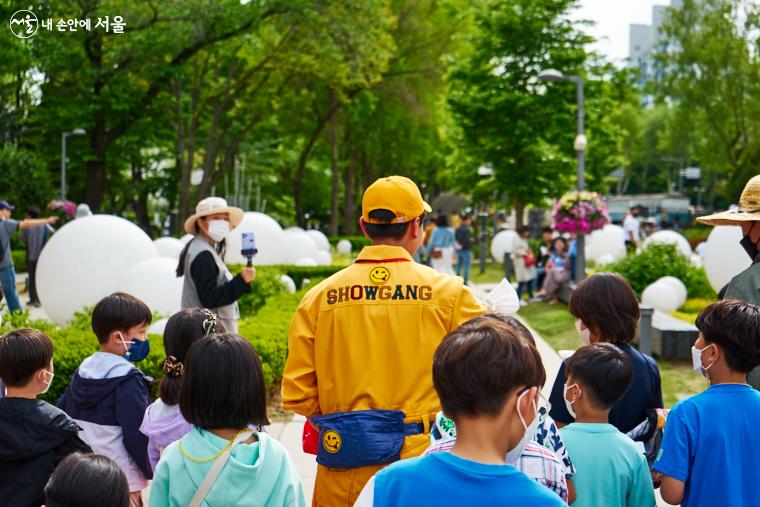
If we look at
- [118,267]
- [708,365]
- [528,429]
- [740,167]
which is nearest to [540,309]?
[118,267]

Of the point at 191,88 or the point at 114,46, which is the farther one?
the point at 191,88

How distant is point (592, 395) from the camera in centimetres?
325

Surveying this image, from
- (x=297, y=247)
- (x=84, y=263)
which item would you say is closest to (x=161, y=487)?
(x=84, y=263)

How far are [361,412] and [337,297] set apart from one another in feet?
1.49

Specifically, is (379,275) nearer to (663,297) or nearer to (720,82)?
(663,297)

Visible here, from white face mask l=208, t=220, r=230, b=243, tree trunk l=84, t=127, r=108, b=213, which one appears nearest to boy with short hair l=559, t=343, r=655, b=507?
white face mask l=208, t=220, r=230, b=243

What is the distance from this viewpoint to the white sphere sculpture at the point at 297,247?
859 inches

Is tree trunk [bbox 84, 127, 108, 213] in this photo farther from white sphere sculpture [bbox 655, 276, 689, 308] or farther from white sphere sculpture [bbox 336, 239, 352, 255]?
white sphere sculpture [bbox 655, 276, 689, 308]

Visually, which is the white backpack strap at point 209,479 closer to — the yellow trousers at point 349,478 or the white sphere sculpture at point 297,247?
the yellow trousers at point 349,478

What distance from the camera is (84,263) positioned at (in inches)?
420

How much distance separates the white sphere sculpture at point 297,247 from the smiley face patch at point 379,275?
58.5 ft

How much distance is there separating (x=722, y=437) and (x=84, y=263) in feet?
29.7

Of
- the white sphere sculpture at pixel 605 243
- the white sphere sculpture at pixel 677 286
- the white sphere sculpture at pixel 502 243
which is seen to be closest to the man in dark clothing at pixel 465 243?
the white sphere sculpture at pixel 677 286

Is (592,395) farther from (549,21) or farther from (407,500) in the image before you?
(549,21)
